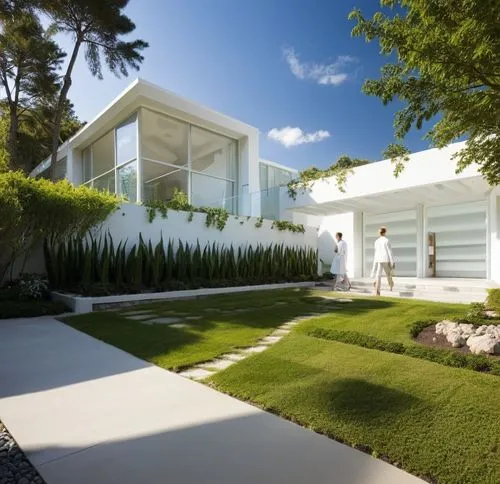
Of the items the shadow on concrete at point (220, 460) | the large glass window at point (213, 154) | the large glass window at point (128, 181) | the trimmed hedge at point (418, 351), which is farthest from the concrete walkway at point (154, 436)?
the large glass window at point (213, 154)

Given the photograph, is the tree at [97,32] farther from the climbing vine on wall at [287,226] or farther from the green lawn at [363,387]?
the green lawn at [363,387]

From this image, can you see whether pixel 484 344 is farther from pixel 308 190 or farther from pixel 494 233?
pixel 308 190

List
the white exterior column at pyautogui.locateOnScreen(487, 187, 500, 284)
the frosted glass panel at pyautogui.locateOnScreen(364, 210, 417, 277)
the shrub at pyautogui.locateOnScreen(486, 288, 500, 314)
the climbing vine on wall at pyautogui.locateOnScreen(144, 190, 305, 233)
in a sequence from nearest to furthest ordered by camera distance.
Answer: the shrub at pyautogui.locateOnScreen(486, 288, 500, 314) < the climbing vine on wall at pyautogui.locateOnScreen(144, 190, 305, 233) < the white exterior column at pyautogui.locateOnScreen(487, 187, 500, 284) < the frosted glass panel at pyautogui.locateOnScreen(364, 210, 417, 277)

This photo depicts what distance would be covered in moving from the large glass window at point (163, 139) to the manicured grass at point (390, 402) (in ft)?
32.9

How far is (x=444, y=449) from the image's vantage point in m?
1.89

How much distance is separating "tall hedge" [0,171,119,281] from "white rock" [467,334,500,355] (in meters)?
6.65

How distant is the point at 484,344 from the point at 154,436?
119 inches

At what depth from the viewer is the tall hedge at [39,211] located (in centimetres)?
606

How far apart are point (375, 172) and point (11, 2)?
14.4 metres

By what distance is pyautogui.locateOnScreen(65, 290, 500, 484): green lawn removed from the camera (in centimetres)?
191

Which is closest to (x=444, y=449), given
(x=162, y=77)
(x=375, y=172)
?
(x=375, y=172)

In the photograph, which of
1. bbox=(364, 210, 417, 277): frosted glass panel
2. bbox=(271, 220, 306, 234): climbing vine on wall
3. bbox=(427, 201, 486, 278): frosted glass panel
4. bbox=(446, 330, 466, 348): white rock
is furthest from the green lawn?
bbox=(364, 210, 417, 277): frosted glass panel

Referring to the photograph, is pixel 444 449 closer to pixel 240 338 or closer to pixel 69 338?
pixel 240 338

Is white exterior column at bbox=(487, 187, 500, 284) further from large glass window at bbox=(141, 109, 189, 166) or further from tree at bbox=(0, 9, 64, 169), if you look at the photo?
tree at bbox=(0, 9, 64, 169)
